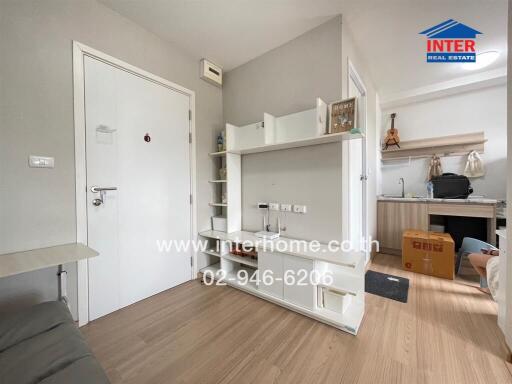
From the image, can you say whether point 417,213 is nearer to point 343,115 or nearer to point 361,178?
point 361,178

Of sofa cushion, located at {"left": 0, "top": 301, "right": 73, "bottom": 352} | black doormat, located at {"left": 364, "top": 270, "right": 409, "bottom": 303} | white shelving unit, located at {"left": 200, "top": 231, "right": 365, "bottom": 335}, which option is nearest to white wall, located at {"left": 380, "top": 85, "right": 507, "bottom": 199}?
black doormat, located at {"left": 364, "top": 270, "right": 409, "bottom": 303}

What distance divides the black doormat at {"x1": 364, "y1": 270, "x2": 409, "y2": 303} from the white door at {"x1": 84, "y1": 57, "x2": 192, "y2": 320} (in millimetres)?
2244

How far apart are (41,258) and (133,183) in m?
0.92

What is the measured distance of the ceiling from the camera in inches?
74.5

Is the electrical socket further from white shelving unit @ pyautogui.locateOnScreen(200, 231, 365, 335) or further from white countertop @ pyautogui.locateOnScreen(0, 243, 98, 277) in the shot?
white countertop @ pyautogui.locateOnScreen(0, 243, 98, 277)

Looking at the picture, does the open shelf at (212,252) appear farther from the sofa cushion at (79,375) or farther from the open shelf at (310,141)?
the sofa cushion at (79,375)

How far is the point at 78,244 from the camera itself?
1.68 meters

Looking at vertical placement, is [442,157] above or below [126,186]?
above


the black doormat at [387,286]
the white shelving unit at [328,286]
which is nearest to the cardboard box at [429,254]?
the black doormat at [387,286]

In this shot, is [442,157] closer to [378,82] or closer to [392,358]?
[378,82]

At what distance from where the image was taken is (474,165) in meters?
3.27

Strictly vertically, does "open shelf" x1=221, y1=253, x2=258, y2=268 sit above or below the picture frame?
below

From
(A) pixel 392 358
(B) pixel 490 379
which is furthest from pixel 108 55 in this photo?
(B) pixel 490 379

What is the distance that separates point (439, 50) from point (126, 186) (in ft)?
13.4
